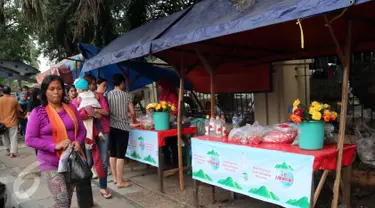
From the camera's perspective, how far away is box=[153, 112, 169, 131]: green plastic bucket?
510cm

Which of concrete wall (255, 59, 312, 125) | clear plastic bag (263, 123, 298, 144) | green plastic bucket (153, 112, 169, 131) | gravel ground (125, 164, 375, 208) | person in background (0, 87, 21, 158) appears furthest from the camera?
person in background (0, 87, 21, 158)

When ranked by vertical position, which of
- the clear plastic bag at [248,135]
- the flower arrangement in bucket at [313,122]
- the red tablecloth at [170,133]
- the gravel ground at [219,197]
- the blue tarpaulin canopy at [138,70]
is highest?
the blue tarpaulin canopy at [138,70]

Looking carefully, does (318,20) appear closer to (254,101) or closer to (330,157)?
(330,157)

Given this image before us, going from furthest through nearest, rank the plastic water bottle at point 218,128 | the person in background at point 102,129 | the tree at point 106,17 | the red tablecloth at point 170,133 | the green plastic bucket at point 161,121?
the tree at point 106,17 < the green plastic bucket at point 161,121 < the red tablecloth at point 170,133 < the person in background at point 102,129 < the plastic water bottle at point 218,128

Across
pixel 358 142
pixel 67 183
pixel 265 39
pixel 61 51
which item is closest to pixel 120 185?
pixel 67 183

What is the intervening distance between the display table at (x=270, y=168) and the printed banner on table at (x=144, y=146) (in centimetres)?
125

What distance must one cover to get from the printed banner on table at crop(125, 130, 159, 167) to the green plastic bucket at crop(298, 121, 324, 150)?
2.51 metres

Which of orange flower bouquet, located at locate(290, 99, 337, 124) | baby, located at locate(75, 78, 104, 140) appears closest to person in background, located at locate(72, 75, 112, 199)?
baby, located at locate(75, 78, 104, 140)

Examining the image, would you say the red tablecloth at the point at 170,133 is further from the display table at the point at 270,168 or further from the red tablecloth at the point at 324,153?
the red tablecloth at the point at 324,153

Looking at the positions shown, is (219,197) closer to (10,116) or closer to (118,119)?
(118,119)

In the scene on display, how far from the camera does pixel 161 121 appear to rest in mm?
5121

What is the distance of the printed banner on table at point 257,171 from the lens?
290 centimetres

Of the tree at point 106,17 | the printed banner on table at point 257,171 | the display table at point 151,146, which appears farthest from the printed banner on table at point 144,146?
the tree at point 106,17

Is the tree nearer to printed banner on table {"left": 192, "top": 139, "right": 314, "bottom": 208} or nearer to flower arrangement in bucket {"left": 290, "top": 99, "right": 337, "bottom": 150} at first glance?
printed banner on table {"left": 192, "top": 139, "right": 314, "bottom": 208}
